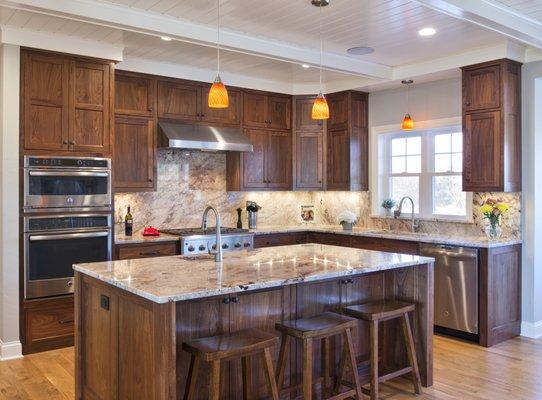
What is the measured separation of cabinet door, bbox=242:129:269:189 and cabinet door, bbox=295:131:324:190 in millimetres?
484

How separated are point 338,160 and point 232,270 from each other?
367 centimetres

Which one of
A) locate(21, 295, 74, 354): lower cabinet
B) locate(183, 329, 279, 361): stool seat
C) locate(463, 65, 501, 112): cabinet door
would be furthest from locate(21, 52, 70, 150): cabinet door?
locate(463, 65, 501, 112): cabinet door

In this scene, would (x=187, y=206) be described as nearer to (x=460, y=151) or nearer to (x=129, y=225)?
(x=129, y=225)

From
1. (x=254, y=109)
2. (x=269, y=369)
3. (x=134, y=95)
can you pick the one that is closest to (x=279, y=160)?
(x=254, y=109)

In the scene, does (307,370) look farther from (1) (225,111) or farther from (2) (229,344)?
(1) (225,111)

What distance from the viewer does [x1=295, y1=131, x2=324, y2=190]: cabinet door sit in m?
6.64

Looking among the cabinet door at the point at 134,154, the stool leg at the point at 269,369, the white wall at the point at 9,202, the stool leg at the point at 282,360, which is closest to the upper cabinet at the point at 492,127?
the stool leg at the point at 282,360

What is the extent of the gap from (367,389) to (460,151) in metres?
3.20

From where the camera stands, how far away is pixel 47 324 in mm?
4516

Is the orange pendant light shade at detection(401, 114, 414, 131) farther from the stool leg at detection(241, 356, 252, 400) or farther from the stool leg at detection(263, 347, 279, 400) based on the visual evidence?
the stool leg at detection(263, 347, 279, 400)

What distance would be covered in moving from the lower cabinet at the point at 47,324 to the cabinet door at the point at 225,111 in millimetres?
2544

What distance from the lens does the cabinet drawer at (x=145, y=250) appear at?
495 centimetres

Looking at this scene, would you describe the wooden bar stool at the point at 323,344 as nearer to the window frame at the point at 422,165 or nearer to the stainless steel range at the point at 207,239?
the stainless steel range at the point at 207,239

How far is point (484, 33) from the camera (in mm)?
4457
